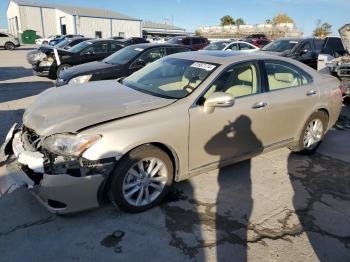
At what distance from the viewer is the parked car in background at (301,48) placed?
477 inches

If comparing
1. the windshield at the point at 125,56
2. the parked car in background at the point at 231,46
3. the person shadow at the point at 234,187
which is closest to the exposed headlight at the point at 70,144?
the person shadow at the point at 234,187

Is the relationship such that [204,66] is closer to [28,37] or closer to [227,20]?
[28,37]

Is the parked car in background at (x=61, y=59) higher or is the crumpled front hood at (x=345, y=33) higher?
the crumpled front hood at (x=345, y=33)

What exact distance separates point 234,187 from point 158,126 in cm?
143

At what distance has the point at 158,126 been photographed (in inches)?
132

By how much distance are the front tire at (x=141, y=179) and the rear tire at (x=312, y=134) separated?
2417 mm

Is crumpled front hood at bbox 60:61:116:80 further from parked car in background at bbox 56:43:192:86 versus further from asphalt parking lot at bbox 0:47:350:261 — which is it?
asphalt parking lot at bbox 0:47:350:261

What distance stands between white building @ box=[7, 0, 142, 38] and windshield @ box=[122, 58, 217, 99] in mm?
47306

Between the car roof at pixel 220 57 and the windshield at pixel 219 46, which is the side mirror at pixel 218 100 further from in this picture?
the windshield at pixel 219 46

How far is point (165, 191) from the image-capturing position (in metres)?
3.67

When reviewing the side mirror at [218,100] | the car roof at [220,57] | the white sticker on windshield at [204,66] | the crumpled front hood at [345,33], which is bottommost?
the side mirror at [218,100]

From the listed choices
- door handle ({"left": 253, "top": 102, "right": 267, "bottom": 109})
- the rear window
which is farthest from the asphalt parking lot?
the rear window

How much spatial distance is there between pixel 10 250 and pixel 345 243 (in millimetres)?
3060

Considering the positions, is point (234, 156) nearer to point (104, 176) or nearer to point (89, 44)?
point (104, 176)
